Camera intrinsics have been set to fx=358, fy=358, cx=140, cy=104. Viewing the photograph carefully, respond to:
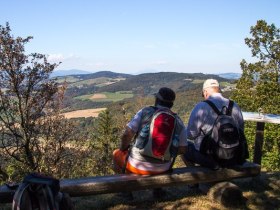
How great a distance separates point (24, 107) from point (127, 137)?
11050mm

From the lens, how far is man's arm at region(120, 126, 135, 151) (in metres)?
4.95

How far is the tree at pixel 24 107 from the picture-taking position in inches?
577

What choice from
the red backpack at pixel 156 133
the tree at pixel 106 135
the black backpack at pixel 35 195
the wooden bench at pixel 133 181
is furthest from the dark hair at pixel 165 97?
the tree at pixel 106 135

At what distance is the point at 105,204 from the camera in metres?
5.38

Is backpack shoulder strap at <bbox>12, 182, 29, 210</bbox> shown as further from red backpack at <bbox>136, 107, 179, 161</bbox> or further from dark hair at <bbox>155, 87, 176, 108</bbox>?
dark hair at <bbox>155, 87, 176, 108</bbox>

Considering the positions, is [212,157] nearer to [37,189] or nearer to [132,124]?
[132,124]

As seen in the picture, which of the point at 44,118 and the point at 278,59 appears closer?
the point at 44,118

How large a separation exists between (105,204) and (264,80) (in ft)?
75.1

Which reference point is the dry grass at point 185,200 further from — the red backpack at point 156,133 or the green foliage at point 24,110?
the green foliage at point 24,110

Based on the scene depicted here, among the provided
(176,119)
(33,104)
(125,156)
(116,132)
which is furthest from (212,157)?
(116,132)

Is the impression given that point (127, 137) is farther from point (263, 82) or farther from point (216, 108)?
point (263, 82)

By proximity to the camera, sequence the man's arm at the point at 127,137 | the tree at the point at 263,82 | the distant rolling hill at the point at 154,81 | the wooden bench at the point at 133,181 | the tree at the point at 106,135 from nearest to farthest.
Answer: the wooden bench at the point at 133,181 < the man's arm at the point at 127,137 < the tree at the point at 263,82 < the tree at the point at 106,135 < the distant rolling hill at the point at 154,81

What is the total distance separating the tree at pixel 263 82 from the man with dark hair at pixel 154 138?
20.3 meters

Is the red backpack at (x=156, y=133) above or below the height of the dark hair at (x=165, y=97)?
below
